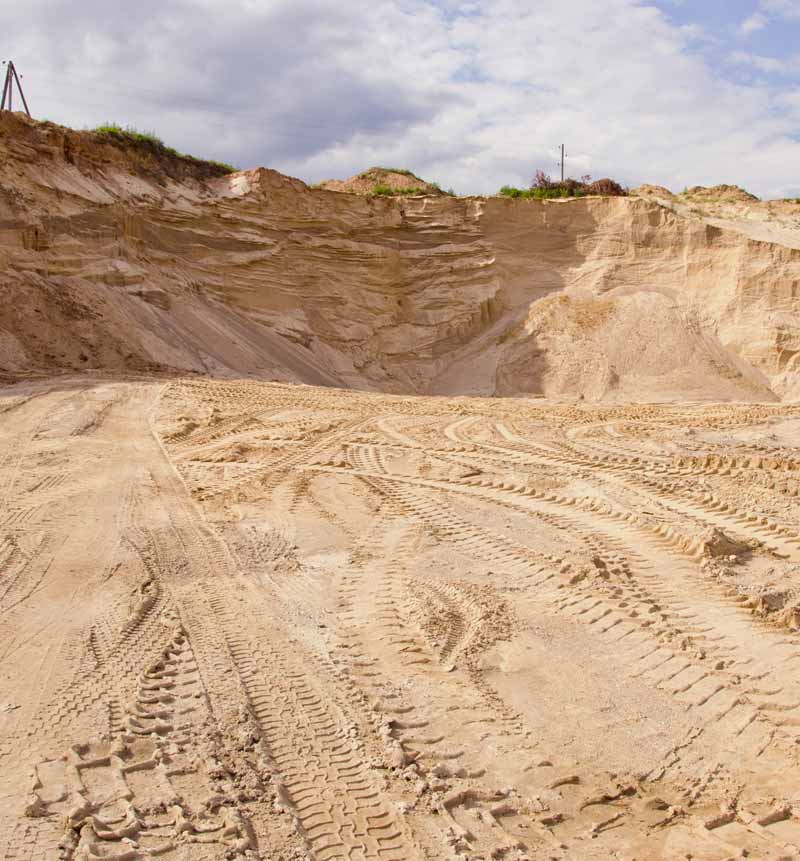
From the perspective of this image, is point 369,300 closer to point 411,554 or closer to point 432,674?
point 411,554

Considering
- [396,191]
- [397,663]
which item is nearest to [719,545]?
[397,663]

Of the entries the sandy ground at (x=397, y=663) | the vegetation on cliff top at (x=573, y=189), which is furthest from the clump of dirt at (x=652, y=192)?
the sandy ground at (x=397, y=663)

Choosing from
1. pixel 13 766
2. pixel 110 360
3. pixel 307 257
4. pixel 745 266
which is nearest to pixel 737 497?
pixel 13 766

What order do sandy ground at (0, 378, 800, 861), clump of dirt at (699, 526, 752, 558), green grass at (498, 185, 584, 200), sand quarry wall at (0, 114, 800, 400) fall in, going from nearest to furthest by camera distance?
1. sandy ground at (0, 378, 800, 861)
2. clump of dirt at (699, 526, 752, 558)
3. sand quarry wall at (0, 114, 800, 400)
4. green grass at (498, 185, 584, 200)

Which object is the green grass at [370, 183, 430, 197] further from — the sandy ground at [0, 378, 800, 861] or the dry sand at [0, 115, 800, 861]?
the sandy ground at [0, 378, 800, 861]

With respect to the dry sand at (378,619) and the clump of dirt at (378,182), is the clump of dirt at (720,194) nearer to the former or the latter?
the clump of dirt at (378,182)

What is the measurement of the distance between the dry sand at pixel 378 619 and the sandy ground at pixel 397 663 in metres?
0.02

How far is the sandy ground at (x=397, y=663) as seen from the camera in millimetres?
2678

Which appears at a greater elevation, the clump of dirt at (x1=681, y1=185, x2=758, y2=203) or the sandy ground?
the clump of dirt at (x1=681, y1=185, x2=758, y2=203)

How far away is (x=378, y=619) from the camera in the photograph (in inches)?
170

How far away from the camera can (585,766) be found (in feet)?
10.0

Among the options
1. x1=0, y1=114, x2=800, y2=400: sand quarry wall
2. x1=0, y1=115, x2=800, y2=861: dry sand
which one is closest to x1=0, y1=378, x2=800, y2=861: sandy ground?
x1=0, y1=115, x2=800, y2=861: dry sand

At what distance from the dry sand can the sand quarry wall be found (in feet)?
4.36

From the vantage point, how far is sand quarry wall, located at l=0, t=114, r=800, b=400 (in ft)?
53.5
